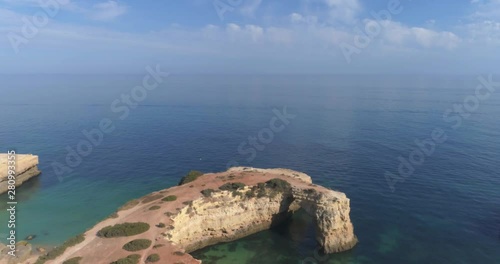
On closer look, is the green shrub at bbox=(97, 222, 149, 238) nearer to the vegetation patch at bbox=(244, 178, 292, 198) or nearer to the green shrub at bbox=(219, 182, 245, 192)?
the green shrub at bbox=(219, 182, 245, 192)

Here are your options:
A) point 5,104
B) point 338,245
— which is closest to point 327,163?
point 338,245

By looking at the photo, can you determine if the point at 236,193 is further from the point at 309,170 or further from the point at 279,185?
the point at 309,170

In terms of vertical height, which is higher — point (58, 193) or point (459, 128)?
point (459, 128)

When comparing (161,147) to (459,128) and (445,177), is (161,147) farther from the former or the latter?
(459,128)

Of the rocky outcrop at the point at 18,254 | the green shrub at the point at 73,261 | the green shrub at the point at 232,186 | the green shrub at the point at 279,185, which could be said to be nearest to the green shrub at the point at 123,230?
the green shrub at the point at 73,261

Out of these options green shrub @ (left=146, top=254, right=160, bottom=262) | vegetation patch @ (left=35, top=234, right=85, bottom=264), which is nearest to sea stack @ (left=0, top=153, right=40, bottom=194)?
vegetation patch @ (left=35, top=234, right=85, bottom=264)
